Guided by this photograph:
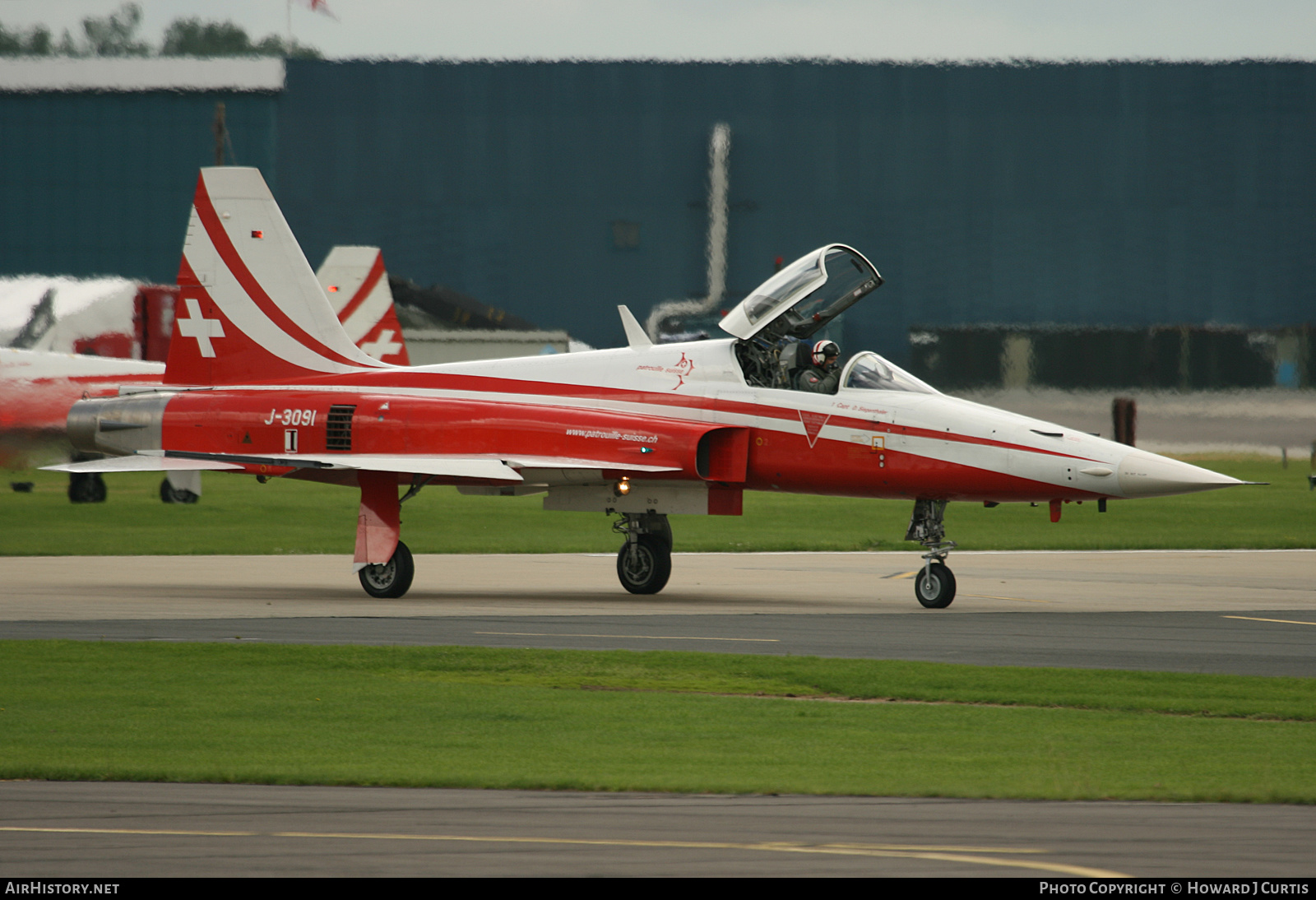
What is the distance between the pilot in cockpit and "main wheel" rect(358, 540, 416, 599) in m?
5.14

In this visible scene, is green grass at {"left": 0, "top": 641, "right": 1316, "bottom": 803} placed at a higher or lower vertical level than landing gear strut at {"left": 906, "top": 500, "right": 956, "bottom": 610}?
lower

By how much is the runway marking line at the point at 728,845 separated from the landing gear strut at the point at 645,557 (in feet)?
39.3

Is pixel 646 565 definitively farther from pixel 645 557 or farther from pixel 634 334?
pixel 634 334

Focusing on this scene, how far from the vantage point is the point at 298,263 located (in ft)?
67.9

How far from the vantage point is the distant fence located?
4525cm

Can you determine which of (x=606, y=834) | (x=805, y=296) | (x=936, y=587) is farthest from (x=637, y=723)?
(x=805, y=296)

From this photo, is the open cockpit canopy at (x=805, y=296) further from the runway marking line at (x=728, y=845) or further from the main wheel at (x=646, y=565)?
the runway marking line at (x=728, y=845)

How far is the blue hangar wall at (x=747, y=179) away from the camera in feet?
158

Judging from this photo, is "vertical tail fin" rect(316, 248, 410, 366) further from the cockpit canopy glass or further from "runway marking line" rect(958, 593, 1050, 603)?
"runway marking line" rect(958, 593, 1050, 603)

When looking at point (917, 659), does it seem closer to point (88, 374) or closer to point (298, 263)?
point (298, 263)

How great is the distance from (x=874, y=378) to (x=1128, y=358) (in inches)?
1189

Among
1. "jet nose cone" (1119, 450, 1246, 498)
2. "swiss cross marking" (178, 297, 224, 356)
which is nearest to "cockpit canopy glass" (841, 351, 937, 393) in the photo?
"jet nose cone" (1119, 450, 1246, 498)

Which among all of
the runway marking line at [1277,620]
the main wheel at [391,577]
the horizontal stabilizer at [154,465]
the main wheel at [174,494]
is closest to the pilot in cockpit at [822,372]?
the runway marking line at [1277,620]

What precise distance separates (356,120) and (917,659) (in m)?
40.5
